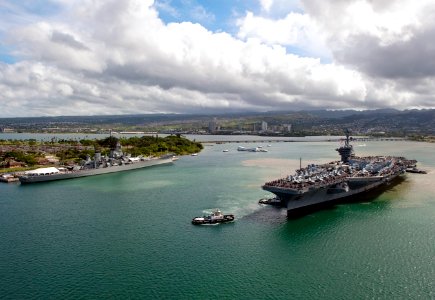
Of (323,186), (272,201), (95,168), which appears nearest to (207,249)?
(272,201)

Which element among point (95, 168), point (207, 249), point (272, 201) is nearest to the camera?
point (207, 249)

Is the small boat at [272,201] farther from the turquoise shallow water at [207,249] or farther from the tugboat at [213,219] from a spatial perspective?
the tugboat at [213,219]

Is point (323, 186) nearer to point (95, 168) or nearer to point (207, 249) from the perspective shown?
point (207, 249)

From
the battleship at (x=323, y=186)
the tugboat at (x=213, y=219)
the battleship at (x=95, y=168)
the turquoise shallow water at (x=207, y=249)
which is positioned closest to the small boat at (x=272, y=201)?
the battleship at (x=323, y=186)

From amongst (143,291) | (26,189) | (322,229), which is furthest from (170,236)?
(26,189)

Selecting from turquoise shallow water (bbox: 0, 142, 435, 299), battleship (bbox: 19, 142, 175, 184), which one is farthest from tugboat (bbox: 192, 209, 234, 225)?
battleship (bbox: 19, 142, 175, 184)

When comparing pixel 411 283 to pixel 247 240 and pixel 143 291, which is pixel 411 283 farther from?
pixel 143 291
